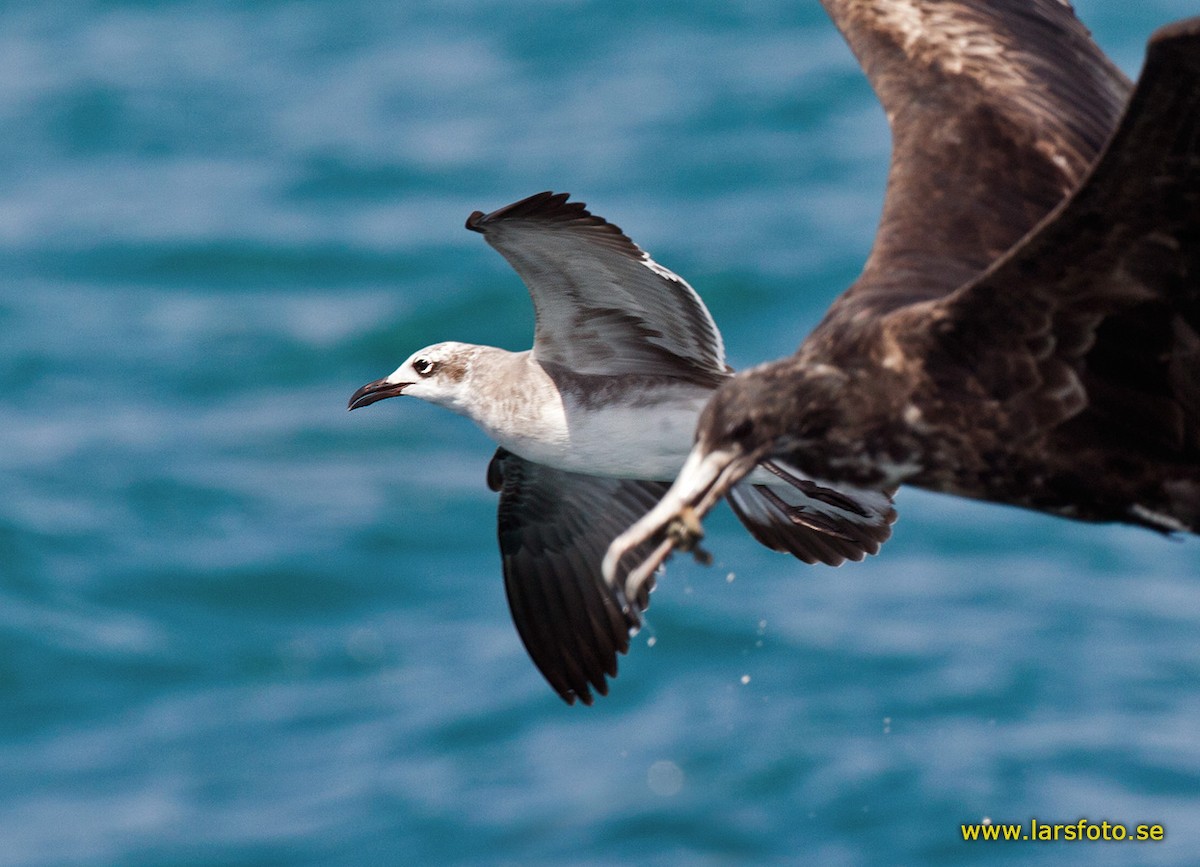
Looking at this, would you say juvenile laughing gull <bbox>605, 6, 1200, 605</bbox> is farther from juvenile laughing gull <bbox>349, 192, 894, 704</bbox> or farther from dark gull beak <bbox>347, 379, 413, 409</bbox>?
dark gull beak <bbox>347, 379, 413, 409</bbox>

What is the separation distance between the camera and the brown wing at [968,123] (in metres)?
6.91

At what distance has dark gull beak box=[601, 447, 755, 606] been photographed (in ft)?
18.7

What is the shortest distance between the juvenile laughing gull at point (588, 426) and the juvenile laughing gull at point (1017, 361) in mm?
1700

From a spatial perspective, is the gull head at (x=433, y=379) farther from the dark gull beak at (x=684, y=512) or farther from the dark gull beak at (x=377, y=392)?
the dark gull beak at (x=684, y=512)

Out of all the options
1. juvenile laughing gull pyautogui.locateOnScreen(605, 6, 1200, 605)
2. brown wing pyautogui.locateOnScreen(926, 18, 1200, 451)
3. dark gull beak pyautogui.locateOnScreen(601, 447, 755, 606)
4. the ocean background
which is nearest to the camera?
brown wing pyautogui.locateOnScreen(926, 18, 1200, 451)

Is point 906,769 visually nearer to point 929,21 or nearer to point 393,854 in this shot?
point 393,854

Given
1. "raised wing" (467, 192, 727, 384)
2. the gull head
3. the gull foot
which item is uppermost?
the gull head

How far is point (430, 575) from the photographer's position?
20.0 m

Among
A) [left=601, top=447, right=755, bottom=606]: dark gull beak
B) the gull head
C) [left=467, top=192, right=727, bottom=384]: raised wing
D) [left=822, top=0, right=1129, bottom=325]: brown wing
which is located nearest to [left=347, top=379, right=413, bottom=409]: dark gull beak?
the gull head

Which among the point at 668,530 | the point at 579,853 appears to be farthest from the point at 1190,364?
the point at 579,853

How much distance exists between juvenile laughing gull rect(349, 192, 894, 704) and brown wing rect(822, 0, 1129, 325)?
1.34 meters

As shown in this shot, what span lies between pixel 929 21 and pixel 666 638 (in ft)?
38.1

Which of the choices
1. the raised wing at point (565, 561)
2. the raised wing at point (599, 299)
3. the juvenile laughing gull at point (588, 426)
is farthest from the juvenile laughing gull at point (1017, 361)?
the raised wing at point (565, 561)

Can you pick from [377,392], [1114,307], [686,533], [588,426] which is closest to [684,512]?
[686,533]
